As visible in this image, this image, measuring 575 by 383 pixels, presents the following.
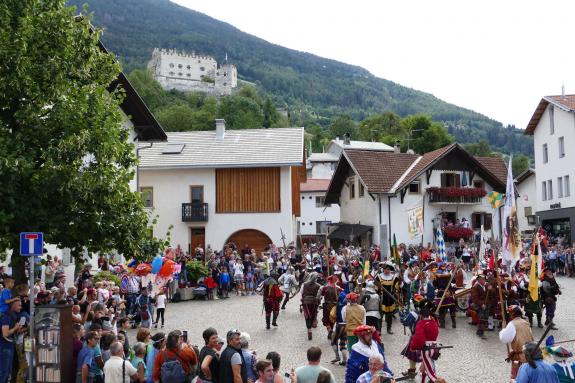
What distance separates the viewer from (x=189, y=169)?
39.0 m

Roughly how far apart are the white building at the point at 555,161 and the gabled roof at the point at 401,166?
3.70m

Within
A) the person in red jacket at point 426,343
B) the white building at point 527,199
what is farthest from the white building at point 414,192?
the person in red jacket at point 426,343

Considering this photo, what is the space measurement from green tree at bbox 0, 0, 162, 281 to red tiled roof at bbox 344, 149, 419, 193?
94.1 ft

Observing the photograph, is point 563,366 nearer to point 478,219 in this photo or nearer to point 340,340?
point 340,340

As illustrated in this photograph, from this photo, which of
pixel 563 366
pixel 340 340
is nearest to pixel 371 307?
pixel 340 340

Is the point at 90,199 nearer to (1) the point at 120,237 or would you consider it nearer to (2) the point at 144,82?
(1) the point at 120,237

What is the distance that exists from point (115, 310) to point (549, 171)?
38871 mm

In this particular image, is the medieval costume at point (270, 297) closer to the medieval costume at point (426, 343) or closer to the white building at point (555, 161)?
the medieval costume at point (426, 343)

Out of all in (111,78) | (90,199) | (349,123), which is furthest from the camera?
(349,123)

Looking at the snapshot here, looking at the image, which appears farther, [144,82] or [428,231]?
[144,82]

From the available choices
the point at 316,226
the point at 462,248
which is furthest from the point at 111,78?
the point at 316,226

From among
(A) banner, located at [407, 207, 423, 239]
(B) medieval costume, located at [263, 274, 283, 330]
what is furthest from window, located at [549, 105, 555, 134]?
(B) medieval costume, located at [263, 274, 283, 330]

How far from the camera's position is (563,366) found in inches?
324

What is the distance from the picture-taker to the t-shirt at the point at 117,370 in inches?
348
